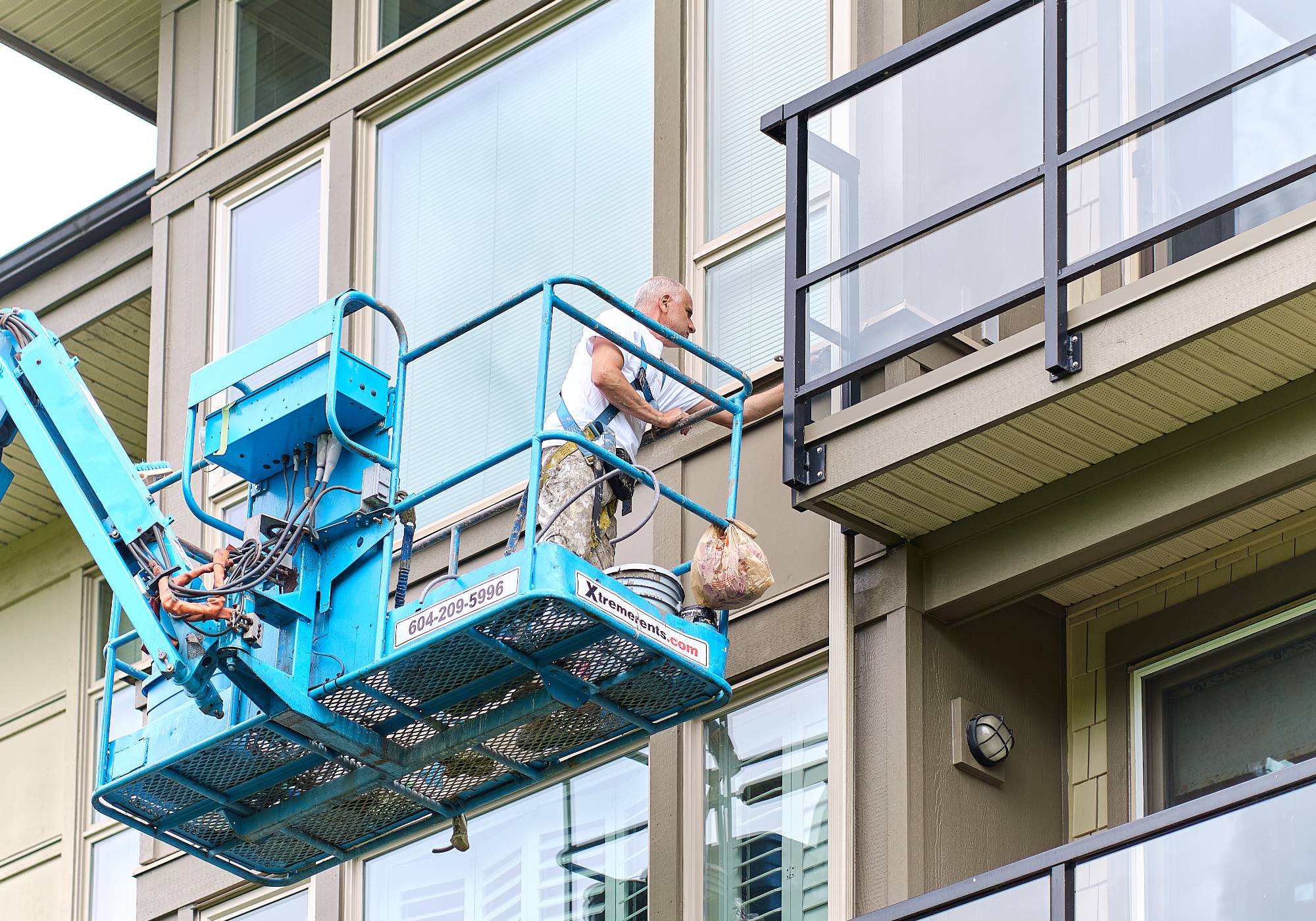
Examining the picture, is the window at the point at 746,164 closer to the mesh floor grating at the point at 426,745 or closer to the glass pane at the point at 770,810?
the glass pane at the point at 770,810

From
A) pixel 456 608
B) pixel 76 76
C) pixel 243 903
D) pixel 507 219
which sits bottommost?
pixel 243 903

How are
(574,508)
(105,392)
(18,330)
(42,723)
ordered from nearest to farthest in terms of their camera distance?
(574,508), (18,330), (105,392), (42,723)

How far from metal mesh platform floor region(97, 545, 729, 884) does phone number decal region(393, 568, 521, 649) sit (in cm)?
4

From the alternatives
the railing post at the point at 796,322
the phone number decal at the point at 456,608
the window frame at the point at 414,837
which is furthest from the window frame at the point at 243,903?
the railing post at the point at 796,322

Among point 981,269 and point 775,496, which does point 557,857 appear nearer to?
point 775,496

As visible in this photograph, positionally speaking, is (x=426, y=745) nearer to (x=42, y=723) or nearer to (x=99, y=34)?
(x=99, y=34)

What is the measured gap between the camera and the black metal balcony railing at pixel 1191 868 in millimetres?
10016

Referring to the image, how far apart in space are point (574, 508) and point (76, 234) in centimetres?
1001

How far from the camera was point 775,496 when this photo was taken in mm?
13945

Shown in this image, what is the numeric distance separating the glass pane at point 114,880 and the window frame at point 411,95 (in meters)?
5.51

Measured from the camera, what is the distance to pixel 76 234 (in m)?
21.4

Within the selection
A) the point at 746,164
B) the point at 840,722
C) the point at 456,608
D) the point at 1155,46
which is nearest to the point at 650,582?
the point at 456,608

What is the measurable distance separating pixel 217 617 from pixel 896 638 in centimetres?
334

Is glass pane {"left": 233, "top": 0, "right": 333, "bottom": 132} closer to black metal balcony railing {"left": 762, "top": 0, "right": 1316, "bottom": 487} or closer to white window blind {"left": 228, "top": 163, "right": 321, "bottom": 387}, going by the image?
white window blind {"left": 228, "top": 163, "right": 321, "bottom": 387}
